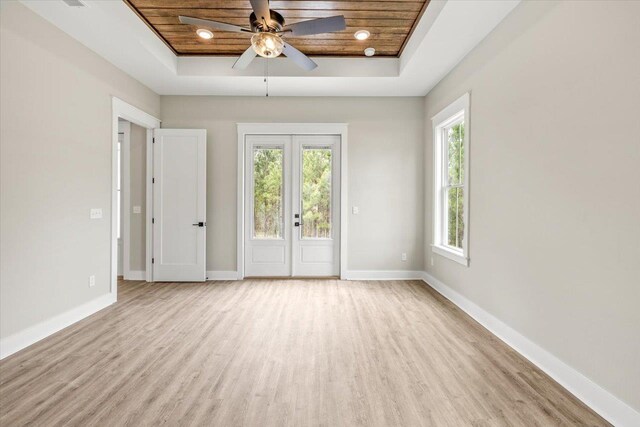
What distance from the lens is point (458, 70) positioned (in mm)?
3824

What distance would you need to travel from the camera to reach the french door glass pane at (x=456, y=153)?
4068 mm

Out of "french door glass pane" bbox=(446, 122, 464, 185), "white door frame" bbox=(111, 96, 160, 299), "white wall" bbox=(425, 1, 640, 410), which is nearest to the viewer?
"white wall" bbox=(425, 1, 640, 410)

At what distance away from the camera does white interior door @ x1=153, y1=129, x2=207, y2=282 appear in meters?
4.88

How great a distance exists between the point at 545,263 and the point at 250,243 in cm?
400

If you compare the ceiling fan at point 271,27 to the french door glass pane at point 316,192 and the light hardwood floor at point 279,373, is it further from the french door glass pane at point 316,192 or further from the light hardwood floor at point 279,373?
the light hardwood floor at point 279,373

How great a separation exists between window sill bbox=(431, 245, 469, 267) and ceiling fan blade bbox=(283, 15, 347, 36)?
2.78 metres

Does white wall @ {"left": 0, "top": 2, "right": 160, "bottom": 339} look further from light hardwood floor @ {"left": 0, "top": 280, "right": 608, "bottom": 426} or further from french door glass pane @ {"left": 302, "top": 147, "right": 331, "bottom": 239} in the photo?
french door glass pane @ {"left": 302, "top": 147, "right": 331, "bottom": 239}

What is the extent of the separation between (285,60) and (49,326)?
3.98 meters

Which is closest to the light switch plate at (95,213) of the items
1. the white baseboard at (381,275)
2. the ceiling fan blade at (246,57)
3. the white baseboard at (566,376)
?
the ceiling fan blade at (246,57)

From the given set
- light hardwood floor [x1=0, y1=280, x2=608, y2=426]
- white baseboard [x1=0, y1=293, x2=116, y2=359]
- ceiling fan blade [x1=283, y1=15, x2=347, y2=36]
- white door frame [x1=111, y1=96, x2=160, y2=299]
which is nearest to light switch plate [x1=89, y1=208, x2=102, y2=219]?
white door frame [x1=111, y1=96, x2=160, y2=299]

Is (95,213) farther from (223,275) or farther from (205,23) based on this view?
(205,23)

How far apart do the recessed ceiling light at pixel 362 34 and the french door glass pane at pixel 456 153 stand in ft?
5.36

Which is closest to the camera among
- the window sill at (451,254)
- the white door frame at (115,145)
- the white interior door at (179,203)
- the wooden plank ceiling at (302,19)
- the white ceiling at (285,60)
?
the white ceiling at (285,60)

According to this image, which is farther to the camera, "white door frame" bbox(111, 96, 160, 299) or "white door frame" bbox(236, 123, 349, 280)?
"white door frame" bbox(236, 123, 349, 280)
